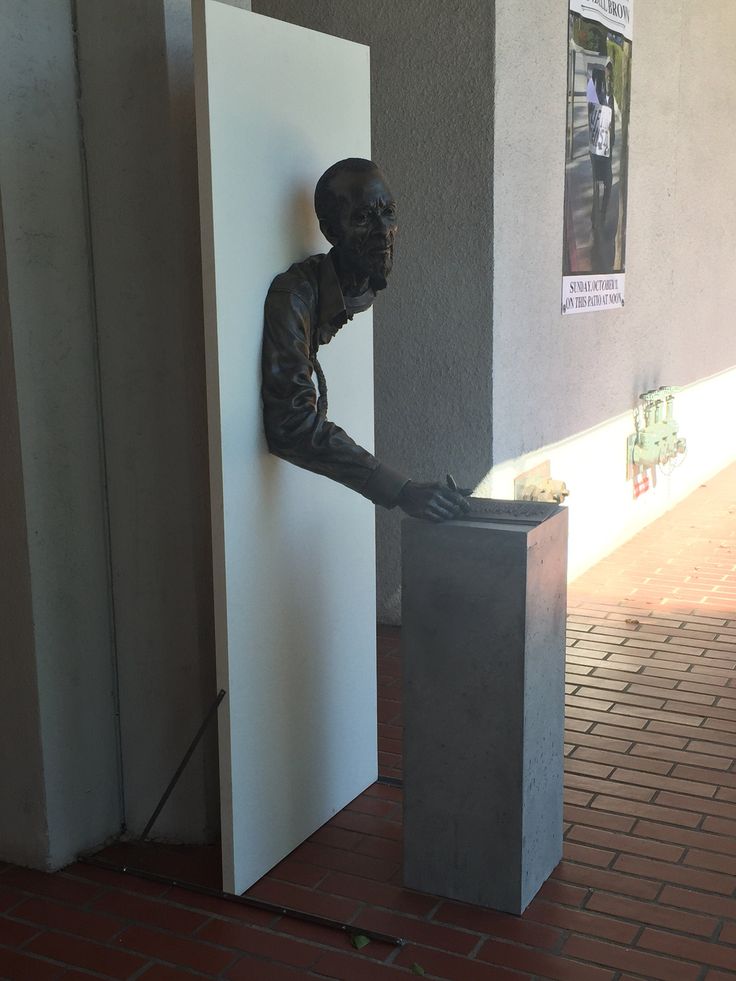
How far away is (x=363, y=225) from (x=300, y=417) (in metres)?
0.57

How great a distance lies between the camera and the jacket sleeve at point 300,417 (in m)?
3.00

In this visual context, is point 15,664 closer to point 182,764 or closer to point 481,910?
point 182,764

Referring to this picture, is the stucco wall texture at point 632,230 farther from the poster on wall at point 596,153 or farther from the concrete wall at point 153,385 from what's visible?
the concrete wall at point 153,385

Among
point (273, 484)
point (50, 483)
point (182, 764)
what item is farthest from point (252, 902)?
point (50, 483)

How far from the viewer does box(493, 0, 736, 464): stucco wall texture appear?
5.37 metres

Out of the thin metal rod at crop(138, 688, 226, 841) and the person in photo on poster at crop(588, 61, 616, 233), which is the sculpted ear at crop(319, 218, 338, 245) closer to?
the thin metal rod at crop(138, 688, 226, 841)

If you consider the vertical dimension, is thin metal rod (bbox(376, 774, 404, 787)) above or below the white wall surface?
below

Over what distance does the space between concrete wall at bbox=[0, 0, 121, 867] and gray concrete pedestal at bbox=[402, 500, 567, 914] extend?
98cm

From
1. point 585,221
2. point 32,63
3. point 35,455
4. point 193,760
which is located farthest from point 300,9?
point 193,760

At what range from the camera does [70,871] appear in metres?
3.31

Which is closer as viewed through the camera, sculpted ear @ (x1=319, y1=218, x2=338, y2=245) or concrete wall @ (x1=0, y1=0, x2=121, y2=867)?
concrete wall @ (x1=0, y1=0, x2=121, y2=867)

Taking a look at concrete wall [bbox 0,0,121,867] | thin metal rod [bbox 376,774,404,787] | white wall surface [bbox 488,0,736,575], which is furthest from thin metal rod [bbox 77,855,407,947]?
white wall surface [bbox 488,0,736,575]

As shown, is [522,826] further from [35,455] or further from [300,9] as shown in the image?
[300,9]

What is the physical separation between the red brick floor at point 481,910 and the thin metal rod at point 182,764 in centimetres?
17
